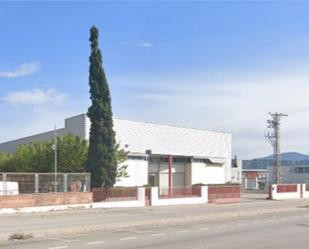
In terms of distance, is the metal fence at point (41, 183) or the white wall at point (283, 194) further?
the white wall at point (283, 194)

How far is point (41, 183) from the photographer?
114 ft

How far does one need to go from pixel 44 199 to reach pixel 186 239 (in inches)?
680

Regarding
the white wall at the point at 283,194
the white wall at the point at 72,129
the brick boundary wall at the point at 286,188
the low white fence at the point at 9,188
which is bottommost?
the white wall at the point at 283,194

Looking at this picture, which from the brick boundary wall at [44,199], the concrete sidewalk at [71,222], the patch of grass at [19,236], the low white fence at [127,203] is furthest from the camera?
the low white fence at [127,203]

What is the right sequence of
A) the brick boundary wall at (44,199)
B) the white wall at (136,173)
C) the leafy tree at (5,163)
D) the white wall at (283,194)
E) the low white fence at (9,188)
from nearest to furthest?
the brick boundary wall at (44,199)
the low white fence at (9,188)
the white wall at (283,194)
the leafy tree at (5,163)
the white wall at (136,173)

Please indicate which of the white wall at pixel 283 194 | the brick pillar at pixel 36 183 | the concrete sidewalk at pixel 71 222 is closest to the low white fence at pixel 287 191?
the white wall at pixel 283 194

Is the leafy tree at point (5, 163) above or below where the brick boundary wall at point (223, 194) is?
above

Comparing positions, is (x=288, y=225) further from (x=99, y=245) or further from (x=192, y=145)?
(x=192, y=145)

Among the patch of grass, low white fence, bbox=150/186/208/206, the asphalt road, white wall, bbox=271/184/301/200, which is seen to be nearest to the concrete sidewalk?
the patch of grass

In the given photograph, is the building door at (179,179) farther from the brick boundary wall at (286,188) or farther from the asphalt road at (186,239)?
the asphalt road at (186,239)

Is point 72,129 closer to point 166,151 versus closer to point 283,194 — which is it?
point 166,151

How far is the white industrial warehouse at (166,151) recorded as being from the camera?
64500mm

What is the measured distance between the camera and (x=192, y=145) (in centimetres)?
7456

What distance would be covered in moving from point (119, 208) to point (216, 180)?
139 ft
